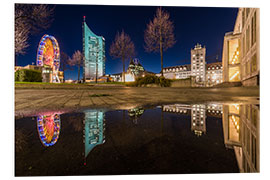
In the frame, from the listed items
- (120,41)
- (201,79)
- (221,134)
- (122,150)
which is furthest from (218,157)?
(201,79)

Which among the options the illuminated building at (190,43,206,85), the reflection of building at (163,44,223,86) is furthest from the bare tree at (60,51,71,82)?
the illuminated building at (190,43,206,85)

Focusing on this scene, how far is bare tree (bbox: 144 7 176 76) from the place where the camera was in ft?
36.7

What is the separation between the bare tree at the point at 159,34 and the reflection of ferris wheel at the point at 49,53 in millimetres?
15952

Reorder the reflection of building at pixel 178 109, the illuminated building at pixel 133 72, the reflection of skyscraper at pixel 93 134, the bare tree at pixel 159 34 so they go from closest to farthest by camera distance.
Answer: the reflection of skyscraper at pixel 93 134 → the reflection of building at pixel 178 109 → the bare tree at pixel 159 34 → the illuminated building at pixel 133 72

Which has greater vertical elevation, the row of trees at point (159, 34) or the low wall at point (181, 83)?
the row of trees at point (159, 34)

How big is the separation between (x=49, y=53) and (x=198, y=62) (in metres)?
60.0

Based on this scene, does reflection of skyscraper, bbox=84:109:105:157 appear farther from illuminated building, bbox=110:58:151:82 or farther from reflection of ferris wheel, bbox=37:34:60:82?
reflection of ferris wheel, bbox=37:34:60:82

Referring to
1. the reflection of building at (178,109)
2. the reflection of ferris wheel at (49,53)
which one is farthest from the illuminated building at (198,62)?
the reflection of building at (178,109)

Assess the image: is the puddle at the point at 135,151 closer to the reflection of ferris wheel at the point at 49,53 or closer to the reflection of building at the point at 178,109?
the reflection of building at the point at 178,109

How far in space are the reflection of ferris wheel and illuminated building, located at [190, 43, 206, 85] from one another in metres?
56.4

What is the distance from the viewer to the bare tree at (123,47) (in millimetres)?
17408

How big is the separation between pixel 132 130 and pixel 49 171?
53cm

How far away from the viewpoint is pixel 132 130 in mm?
910

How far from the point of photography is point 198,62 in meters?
57.1
